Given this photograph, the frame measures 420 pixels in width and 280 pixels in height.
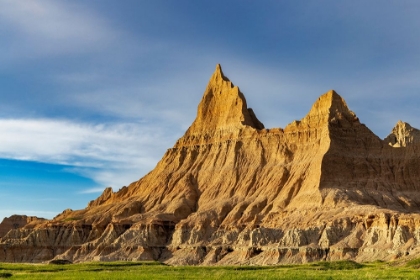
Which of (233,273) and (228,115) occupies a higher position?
(228,115)

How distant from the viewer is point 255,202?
533 feet

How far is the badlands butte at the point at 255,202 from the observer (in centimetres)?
13588

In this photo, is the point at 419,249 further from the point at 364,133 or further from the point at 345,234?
the point at 364,133

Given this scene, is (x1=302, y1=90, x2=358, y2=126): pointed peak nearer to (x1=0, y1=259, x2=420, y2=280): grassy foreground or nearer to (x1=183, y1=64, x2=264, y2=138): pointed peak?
(x1=183, y1=64, x2=264, y2=138): pointed peak

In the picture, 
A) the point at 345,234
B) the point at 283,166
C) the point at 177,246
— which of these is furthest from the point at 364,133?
the point at 177,246

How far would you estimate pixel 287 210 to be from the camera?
15275cm

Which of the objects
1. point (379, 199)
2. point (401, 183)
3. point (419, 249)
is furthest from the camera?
point (401, 183)

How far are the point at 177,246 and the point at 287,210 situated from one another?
26255mm

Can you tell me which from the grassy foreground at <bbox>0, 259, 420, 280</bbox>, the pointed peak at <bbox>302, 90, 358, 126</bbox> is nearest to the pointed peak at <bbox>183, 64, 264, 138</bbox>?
the pointed peak at <bbox>302, 90, 358, 126</bbox>

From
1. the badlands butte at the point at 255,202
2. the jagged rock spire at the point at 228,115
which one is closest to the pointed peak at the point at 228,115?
the jagged rock spire at the point at 228,115

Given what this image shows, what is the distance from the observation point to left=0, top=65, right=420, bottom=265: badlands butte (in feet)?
446

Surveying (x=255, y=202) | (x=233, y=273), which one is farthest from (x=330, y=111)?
(x=233, y=273)

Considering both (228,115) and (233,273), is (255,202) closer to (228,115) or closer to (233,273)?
(228,115)

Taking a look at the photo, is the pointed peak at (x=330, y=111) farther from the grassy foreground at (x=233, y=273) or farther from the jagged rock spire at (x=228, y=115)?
the grassy foreground at (x=233, y=273)
